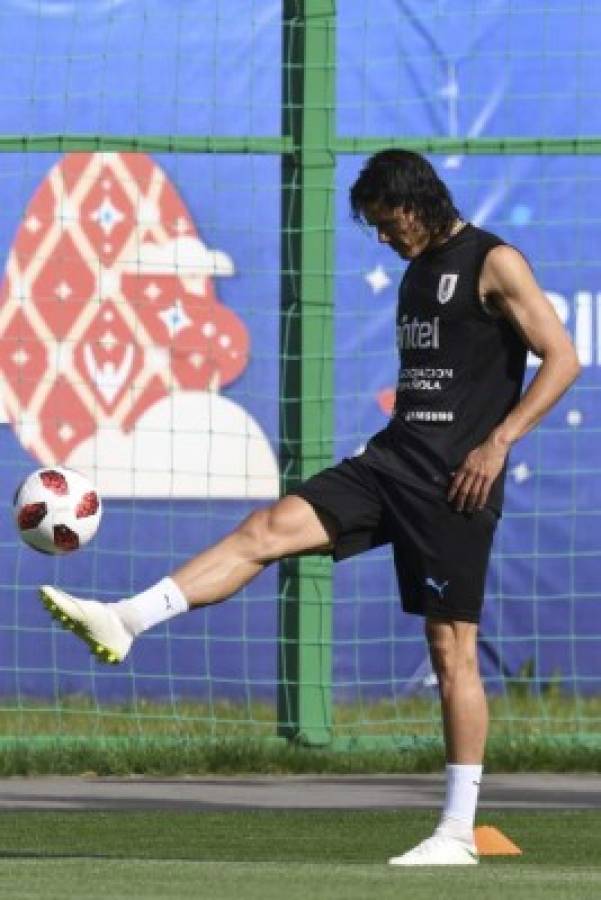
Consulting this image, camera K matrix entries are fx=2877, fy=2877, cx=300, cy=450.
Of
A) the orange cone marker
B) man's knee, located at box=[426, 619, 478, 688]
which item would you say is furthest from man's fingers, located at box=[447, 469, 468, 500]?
the orange cone marker

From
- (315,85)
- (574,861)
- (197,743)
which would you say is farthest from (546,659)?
(574,861)

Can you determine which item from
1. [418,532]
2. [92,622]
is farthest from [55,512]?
[418,532]

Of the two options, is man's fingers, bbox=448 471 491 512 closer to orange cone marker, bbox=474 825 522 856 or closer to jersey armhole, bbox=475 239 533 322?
jersey armhole, bbox=475 239 533 322

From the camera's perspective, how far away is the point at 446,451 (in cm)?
758

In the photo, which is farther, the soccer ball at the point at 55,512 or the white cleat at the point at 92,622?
the soccer ball at the point at 55,512

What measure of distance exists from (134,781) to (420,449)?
3.21m

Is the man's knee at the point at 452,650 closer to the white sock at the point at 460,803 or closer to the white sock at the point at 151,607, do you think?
the white sock at the point at 460,803

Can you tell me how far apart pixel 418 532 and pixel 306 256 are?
3.98 metres

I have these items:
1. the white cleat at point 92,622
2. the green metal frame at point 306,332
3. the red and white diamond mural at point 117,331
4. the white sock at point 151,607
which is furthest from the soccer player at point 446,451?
the red and white diamond mural at point 117,331

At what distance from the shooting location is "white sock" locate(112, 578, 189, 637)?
722 cm

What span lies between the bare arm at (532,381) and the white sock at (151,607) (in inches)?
31.2

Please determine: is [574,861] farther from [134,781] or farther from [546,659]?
[546,659]

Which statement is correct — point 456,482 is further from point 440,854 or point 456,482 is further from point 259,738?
point 259,738

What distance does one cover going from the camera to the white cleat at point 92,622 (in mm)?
7082
